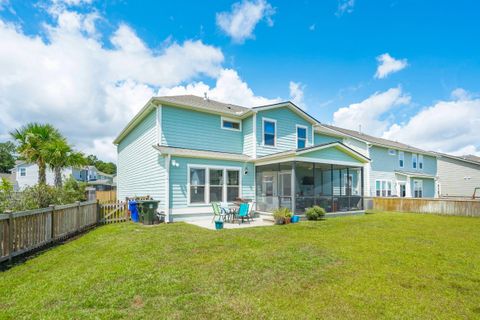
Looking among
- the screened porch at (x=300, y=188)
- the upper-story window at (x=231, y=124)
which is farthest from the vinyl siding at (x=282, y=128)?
the upper-story window at (x=231, y=124)

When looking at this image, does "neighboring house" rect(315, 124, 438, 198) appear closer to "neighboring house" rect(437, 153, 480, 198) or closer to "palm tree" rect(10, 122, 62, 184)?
"neighboring house" rect(437, 153, 480, 198)

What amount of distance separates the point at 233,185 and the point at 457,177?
2786 centimetres

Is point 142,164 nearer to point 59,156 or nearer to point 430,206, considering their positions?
point 59,156

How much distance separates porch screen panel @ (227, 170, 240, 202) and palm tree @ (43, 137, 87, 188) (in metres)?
9.17

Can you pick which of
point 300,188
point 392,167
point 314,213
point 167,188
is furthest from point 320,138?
point 167,188

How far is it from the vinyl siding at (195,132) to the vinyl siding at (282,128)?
1.43 metres

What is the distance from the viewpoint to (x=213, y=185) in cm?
1317

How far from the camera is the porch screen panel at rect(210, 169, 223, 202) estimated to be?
1313 centimetres

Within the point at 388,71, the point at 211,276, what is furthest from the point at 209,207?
the point at 388,71

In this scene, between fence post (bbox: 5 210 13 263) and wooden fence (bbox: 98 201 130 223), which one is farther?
wooden fence (bbox: 98 201 130 223)

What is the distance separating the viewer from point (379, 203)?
1956cm

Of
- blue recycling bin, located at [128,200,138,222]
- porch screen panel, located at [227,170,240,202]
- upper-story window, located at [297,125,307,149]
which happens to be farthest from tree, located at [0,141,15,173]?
upper-story window, located at [297,125,307,149]

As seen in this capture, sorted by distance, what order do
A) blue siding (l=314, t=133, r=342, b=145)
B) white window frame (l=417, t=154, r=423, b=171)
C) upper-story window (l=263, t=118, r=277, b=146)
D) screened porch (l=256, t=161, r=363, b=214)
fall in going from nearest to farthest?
screened porch (l=256, t=161, r=363, b=214) < upper-story window (l=263, t=118, r=277, b=146) < blue siding (l=314, t=133, r=342, b=145) < white window frame (l=417, t=154, r=423, b=171)

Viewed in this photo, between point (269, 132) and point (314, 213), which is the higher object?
point (269, 132)
